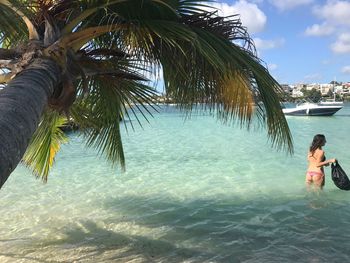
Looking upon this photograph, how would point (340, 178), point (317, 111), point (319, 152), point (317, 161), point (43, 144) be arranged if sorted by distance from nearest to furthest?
1. point (43, 144)
2. point (340, 178)
3. point (319, 152)
4. point (317, 161)
5. point (317, 111)

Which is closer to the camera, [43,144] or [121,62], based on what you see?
A: [121,62]

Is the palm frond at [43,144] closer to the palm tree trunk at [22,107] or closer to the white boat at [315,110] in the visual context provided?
the palm tree trunk at [22,107]

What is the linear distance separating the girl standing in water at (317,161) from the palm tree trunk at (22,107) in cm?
693

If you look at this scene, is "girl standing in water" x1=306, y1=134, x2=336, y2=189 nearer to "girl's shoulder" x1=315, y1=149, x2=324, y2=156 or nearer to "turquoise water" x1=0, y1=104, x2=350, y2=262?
"girl's shoulder" x1=315, y1=149, x2=324, y2=156

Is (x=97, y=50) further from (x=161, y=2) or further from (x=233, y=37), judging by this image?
(x=233, y=37)

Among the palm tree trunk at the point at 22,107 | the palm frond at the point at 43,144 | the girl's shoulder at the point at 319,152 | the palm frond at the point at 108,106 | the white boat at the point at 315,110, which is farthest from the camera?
the white boat at the point at 315,110

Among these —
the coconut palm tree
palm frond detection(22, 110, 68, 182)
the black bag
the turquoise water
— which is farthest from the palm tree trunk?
the black bag

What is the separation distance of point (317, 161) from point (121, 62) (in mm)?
5819

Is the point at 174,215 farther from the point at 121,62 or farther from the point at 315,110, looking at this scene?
the point at 315,110

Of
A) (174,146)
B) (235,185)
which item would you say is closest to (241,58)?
(235,185)

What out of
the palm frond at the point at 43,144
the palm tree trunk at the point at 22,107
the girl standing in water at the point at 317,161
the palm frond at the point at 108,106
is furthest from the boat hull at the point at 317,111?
the palm tree trunk at the point at 22,107

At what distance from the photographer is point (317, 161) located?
9.72 meters

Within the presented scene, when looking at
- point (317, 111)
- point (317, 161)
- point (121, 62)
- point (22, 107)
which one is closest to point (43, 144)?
point (121, 62)

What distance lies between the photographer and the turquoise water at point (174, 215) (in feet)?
21.3
